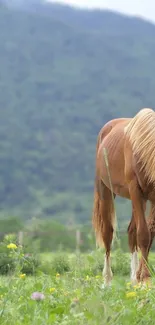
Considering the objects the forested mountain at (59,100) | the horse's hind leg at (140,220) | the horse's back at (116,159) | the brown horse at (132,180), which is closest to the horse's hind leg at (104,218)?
the brown horse at (132,180)

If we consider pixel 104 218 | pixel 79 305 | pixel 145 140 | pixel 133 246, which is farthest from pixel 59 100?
pixel 79 305

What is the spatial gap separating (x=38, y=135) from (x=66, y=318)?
108 meters

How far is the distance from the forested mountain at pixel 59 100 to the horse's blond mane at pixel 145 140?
63.0 meters

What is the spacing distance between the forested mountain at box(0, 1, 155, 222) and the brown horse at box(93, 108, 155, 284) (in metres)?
62.1

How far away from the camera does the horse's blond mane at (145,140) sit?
6.30 m

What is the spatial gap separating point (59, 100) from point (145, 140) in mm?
116011

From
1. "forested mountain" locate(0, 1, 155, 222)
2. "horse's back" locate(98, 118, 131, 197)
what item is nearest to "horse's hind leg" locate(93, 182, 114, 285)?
"horse's back" locate(98, 118, 131, 197)

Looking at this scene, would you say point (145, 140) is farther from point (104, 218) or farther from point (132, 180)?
point (104, 218)

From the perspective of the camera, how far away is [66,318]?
3.25 metres

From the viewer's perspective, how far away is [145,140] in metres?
6.45

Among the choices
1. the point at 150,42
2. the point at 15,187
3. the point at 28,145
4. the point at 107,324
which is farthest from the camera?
the point at 150,42

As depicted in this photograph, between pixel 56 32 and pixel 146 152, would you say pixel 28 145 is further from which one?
pixel 146 152

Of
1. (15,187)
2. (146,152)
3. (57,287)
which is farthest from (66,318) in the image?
(15,187)

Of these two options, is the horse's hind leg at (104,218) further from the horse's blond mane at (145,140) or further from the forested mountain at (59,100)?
the forested mountain at (59,100)
